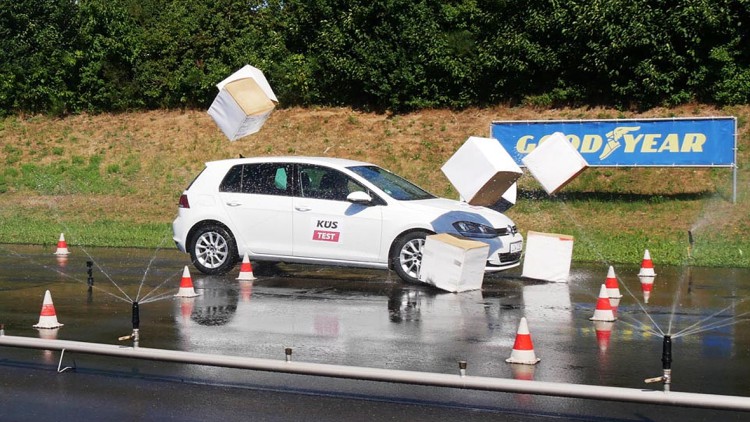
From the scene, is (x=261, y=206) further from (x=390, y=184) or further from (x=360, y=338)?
(x=360, y=338)

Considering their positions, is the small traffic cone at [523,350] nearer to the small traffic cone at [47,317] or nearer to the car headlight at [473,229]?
the small traffic cone at [47,317]

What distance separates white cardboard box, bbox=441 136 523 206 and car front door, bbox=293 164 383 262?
3.90 ft

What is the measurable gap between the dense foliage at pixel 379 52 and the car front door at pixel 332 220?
1421 centimetres

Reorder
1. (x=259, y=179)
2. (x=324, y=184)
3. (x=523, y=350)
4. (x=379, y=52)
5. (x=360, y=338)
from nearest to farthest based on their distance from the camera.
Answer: (x=523, y=350)
(x=360, y=338)
(x=324, y=184)
(x=259, y=179)
(x=379, y=52)

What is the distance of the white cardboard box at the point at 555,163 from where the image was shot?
14688 millimetres

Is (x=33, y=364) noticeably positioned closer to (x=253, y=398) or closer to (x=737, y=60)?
(x=253, y=398)

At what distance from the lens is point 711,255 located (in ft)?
59.1

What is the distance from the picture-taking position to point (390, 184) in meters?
15.4

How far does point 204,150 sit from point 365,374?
2471 cm

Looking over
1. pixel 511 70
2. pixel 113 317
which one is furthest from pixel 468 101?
pixel 113 317

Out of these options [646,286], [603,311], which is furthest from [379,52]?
[603,311]

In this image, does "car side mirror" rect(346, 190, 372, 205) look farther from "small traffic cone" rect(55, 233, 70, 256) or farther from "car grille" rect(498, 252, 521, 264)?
"small traffic cone" rect(55, 233, 70, 256)

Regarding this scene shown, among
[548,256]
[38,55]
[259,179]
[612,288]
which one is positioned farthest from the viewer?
[38,55]

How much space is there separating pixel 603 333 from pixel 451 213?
4187mm
